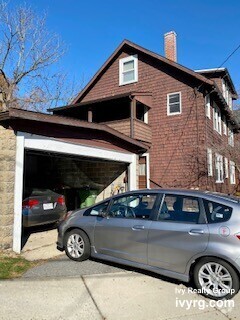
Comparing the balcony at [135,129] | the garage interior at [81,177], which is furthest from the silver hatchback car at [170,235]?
the balcony at [135,129]

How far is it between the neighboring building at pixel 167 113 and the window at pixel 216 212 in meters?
10.6

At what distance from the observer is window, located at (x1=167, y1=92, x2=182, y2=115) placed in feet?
53.9

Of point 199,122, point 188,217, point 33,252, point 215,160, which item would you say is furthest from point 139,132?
point 188,217

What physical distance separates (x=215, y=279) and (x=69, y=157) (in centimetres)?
707

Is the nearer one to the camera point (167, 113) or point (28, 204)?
point (28, 204)

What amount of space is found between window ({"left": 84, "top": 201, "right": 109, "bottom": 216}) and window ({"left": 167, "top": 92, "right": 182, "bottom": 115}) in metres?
11.1

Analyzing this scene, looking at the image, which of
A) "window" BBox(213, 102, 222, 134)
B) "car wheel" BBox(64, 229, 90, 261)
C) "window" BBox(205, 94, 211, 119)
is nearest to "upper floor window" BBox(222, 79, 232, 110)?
"window" BBox(213, 102, 222, 134)

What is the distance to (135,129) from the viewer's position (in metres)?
Result: 15.4

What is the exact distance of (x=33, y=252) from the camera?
716cm

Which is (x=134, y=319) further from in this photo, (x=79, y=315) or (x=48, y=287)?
(x=48, y=287)

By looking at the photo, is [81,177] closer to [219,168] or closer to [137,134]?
[137,134]

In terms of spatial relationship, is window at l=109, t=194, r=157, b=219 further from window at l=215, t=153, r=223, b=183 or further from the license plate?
window at l=215, t=153, r=223, b=183

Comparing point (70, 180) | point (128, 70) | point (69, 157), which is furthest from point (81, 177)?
point (128, 70)

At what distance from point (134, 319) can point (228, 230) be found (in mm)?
1798
